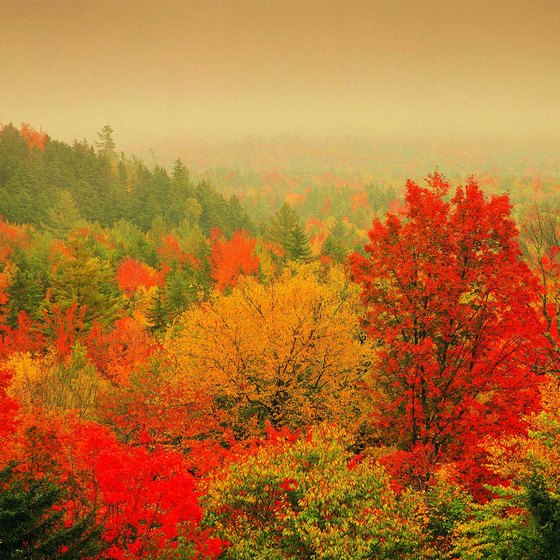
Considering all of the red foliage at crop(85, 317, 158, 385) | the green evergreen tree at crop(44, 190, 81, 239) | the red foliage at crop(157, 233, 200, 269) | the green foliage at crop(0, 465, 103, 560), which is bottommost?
the red foliage at crop(85, 317, 158, 385)

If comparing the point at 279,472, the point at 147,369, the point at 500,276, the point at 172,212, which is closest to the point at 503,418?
the point at 500,276

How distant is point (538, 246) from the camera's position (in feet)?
60.3

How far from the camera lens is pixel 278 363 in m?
24.4

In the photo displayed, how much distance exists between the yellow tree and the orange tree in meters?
5.39

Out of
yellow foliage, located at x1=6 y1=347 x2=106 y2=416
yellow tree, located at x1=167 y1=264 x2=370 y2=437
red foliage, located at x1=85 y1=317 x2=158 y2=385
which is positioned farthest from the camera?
red foliage, located at x1=85 y1=317 x2=158 y2=385

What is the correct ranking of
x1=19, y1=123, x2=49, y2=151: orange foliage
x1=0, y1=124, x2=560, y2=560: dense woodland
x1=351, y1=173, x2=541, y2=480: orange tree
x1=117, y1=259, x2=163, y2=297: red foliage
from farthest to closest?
1. x1=19, y1=123, x2=49, y2=151: orange foliage
2. x1=117, y1=259, x2=163, y2=297: red foliage
3. x1=351, y1=173, x2=541, y2=480: orange tree
4. x1=0, y1=124, x2=560, y2=560: dense woodland

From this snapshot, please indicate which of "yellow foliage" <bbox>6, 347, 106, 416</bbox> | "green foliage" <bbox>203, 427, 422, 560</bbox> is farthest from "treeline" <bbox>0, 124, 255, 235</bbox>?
"green foliage" <bbox>203, 427, 422, 560</bbox>

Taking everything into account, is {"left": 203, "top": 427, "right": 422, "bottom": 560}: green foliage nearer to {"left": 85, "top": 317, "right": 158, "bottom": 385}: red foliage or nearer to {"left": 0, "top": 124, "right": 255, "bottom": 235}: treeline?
{"left": 85, "top": 317, "right": 158, "bottom": 385}: red foliage

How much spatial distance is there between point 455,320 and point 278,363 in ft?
28.7

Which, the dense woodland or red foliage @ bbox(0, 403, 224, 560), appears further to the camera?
red foliage @ bbox(0, 403, 224, 560)

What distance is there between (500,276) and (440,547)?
904 centimetres

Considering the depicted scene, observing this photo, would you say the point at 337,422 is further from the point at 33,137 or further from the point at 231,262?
the point at 33,137

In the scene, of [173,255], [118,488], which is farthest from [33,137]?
[118,488]

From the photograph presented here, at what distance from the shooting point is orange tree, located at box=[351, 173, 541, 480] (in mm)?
18391
